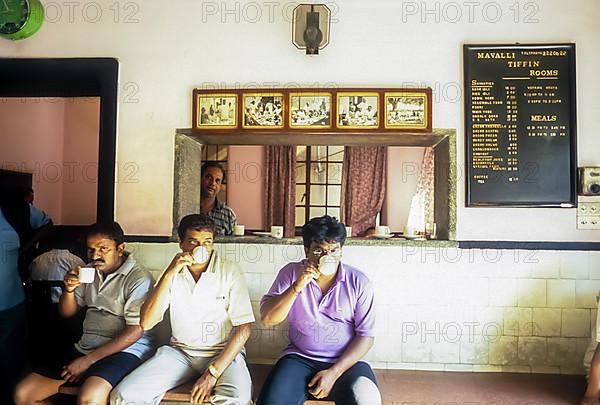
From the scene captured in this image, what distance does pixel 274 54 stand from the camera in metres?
2.63

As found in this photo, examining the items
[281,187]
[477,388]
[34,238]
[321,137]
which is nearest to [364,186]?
[281,187]

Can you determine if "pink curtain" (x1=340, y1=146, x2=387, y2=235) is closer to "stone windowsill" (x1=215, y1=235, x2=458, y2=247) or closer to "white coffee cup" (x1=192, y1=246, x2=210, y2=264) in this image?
"stone windowsill" (x1=215, y1=235, x2=458, y2=247)

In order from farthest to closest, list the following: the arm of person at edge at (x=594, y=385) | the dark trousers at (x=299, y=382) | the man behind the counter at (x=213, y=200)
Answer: the man behind the counter at (x=213, y=200)
the arm of person at edge at (x=594, y=385)
the dark trousers at (x=299, y=382)

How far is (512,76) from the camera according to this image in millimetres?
2537

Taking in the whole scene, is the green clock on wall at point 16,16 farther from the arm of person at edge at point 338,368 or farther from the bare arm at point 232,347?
the arm of person at edge at point 338,368

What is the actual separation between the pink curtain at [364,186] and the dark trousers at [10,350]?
13.8 feet

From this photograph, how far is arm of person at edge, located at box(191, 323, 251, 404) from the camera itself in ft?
6.48

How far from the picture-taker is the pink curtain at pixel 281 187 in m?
6.16

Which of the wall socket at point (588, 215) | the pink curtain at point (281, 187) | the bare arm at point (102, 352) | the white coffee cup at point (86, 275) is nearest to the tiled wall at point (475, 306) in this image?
the wall socket at point (588, 215)

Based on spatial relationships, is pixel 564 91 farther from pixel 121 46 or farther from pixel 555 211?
pixel 121 46

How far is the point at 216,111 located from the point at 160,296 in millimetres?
1055

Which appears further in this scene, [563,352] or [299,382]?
[563,352]

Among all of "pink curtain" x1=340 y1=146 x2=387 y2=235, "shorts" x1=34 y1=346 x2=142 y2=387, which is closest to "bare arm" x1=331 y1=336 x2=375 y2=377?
"shorts" x1=34 y1=346 x2=142 y2=387

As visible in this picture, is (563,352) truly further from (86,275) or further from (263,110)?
(86,275)
